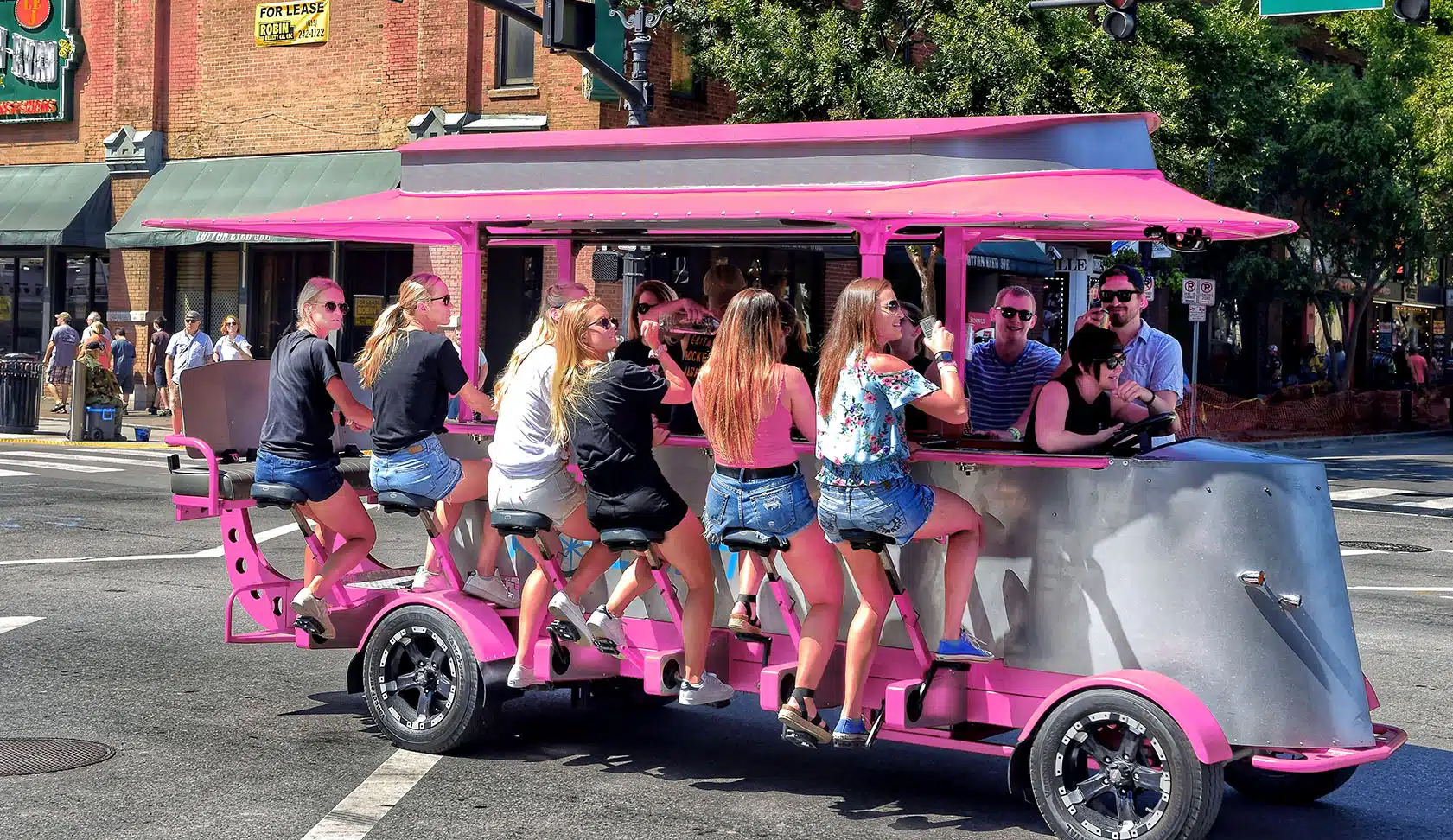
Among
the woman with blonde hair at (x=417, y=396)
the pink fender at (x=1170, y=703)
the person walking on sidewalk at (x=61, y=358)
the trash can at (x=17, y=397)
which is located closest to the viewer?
the pink fender at (x=1170, y=703)

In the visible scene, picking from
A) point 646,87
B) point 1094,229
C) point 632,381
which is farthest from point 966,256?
point 646,87

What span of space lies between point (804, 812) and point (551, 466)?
168cm

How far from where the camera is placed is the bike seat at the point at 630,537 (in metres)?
6.49

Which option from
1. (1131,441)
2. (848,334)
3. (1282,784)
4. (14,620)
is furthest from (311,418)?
(1282,784)

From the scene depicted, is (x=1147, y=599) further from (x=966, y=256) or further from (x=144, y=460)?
(x=144, y=460)

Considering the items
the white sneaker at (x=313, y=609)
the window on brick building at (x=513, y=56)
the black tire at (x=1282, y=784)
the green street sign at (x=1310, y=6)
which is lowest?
the black tire at (x=1282, y=784)

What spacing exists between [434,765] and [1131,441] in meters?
3.04

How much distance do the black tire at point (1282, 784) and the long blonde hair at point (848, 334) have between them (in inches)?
82.0

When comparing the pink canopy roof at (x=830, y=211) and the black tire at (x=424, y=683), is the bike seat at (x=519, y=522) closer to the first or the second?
the black tire at (x=424, y=683)

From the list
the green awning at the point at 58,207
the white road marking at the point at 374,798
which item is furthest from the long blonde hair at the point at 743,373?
the green awning at the point at 58,207

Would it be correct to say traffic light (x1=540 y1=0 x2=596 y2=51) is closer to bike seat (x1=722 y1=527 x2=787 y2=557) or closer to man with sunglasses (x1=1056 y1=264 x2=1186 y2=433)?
man with sunglasses (x1=1056 y1=264 x2=1186 y2=433)

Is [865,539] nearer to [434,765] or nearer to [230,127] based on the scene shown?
[434,765]

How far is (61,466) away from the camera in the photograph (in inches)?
780

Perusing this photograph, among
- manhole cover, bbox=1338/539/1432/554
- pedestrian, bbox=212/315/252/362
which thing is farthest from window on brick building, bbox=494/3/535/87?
manhole cover, bbox=1338/539/1432/554
